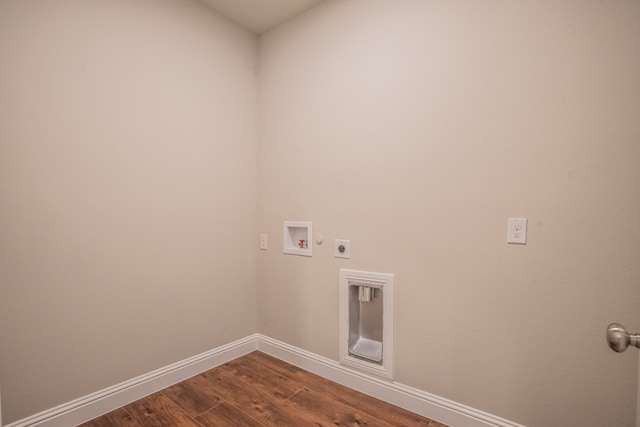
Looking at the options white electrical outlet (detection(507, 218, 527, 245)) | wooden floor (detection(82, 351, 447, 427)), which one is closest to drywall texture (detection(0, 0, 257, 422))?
wooden floor (detection(82, 351, 447, 427))

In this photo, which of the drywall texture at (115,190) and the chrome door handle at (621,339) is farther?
the drywall texture at (115,190)

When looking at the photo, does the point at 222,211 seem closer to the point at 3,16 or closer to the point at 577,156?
the point at 3,16

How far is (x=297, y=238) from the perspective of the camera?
90.4 inches

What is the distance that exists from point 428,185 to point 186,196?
61.1 inches

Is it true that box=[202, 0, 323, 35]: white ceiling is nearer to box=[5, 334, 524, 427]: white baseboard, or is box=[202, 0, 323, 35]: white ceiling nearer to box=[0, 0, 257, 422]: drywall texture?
box=[0, 0, 257, 422]: drywall texture

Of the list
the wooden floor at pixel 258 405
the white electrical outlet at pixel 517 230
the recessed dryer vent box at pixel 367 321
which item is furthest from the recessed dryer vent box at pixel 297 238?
the white electrical outlet at pixel 517 230

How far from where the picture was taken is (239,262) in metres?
2.39

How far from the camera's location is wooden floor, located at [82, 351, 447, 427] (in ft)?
5.28

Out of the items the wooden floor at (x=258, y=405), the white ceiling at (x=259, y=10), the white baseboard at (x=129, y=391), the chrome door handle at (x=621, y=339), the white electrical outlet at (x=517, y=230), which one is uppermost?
the white ceiling at (x=259, y=10)

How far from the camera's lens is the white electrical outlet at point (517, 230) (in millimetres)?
1381

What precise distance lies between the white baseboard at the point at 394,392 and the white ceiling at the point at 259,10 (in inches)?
96.3

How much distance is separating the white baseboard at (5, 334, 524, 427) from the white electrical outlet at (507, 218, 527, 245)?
2.83 feet

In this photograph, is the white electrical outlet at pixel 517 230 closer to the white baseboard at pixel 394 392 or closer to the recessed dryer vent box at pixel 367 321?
the recessed dryer vent box at pixel 367 321

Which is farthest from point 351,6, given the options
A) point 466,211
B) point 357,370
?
point 357,370
